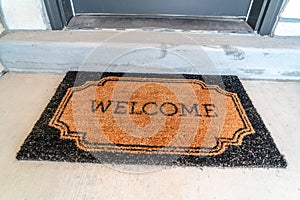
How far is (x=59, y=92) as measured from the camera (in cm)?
122

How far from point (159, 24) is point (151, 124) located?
0.70 metres

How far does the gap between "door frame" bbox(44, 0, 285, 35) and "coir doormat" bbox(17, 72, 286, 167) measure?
1.06 ft

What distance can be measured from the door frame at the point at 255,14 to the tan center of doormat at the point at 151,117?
43 cm

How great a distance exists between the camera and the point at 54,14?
1.32 metres

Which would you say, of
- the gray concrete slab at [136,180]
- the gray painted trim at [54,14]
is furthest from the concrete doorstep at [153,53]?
the gray concrete slab at [136,180]

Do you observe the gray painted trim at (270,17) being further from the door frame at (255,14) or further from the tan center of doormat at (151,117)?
the tan center of doormat at (151,117)

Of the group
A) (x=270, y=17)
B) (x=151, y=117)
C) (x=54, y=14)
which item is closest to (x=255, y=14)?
(x=270, y=17)

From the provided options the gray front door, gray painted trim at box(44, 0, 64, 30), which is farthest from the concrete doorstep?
the gray front door

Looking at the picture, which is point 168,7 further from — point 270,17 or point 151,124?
point 151,124

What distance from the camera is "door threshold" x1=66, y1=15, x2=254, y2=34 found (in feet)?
4.61

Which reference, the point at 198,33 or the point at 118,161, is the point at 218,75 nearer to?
the point at 198,33

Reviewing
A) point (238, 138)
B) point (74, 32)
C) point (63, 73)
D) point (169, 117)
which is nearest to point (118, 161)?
point (169, 117)

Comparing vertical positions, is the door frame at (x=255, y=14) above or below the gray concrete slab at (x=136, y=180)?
above

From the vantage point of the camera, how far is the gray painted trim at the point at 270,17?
4.10 feet
